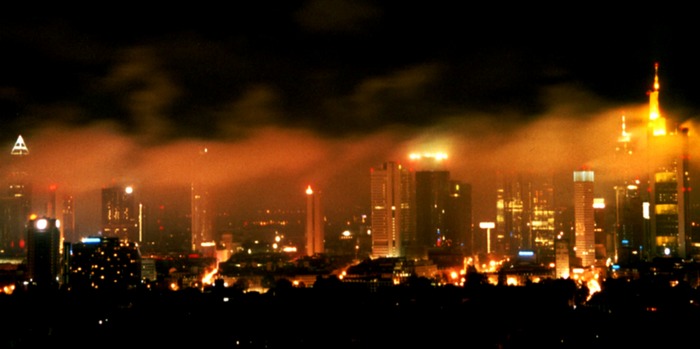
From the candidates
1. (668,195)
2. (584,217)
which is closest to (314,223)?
(584,217)

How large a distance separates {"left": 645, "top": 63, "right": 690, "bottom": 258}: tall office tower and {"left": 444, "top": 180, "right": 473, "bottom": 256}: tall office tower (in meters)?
6.07

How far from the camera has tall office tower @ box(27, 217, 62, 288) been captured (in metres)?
14.5

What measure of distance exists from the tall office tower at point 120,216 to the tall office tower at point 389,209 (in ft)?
17.8

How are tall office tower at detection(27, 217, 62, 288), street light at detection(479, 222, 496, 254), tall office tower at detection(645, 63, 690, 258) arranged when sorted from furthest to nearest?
street light at detection(479, 222, 496, 254)
tall office tower at detection(645, 63, 690, 258)
tall office tower at detection(27, 217, 62, 288)


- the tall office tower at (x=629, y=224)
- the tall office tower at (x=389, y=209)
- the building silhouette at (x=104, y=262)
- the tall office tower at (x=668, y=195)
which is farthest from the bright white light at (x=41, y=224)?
the tall office tower at (x=629, y=224)

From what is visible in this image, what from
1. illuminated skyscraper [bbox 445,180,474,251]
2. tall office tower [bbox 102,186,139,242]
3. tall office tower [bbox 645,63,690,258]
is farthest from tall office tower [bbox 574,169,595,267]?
tall office tower [bbox 102,186,139,242]

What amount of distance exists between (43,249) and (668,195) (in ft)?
34.4

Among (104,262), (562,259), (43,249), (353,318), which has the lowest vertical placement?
(353,318)

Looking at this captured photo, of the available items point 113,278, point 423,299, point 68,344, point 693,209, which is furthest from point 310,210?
point 68,344

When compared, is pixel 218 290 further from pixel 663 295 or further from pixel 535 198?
pixel 535 198

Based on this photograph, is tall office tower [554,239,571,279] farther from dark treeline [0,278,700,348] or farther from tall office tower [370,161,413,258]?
dark treeline [0,278,700,348]

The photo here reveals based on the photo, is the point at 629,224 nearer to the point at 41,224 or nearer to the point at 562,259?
the point at 562,259

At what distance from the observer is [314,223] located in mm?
22109

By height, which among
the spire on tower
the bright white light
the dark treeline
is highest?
the spire on tower
